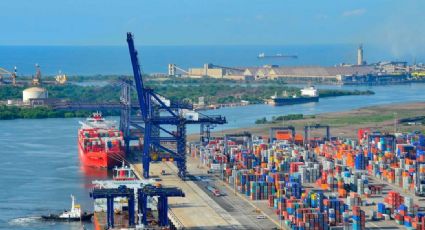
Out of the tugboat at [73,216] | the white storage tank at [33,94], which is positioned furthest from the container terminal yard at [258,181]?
the white storage tank at [33,94]

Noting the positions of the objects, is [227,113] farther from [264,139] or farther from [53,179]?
[53,179]

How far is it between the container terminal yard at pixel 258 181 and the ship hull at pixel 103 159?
574mm

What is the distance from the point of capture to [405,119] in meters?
49.8

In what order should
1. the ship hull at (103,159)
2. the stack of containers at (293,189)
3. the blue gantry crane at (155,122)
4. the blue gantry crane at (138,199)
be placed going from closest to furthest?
the blue gantry crane at (138,199) < the stack of containers at (293,189) < the blue gantry crane at (155,122) < the ship hull at (103,159)

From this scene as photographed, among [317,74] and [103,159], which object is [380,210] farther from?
[317,74]

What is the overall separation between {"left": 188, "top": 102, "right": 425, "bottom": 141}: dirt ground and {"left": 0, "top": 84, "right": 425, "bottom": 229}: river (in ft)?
6.42

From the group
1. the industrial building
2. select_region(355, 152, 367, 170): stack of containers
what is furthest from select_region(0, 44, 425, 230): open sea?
the industrial building

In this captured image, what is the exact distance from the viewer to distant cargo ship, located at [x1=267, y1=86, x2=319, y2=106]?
65.2 m

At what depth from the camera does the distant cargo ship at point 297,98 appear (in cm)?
6519

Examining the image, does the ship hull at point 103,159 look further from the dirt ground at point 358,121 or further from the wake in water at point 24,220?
the wake in water at point 24,220

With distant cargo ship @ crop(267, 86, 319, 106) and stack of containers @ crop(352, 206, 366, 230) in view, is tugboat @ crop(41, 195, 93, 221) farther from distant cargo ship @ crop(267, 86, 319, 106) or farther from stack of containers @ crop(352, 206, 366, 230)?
distant cargo ship @ crop(267, 86, 319, 106)

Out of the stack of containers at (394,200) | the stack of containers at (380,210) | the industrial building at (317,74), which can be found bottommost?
the stack of containers at (380,210)

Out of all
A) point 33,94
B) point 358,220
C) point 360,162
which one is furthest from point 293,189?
point 33,94

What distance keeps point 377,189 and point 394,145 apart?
6.86 metres
